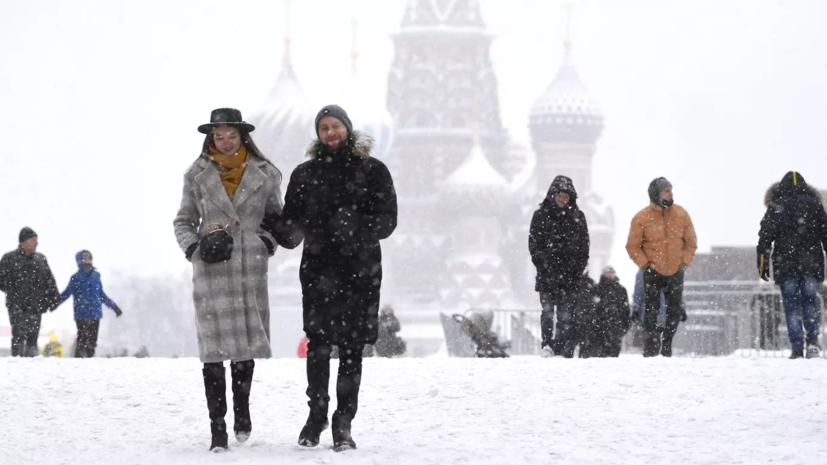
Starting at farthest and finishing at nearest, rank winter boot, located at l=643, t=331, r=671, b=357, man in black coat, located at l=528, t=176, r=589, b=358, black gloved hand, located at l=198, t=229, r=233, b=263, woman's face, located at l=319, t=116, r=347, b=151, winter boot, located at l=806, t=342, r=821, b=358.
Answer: winter boot, located at l=806, t=342, r=821, b=358 < winter boot, located at l=643, t=331, r=671, b=357 < man in black coat, located at l=528, t=176, r=589, b=358 < woman's face, located at l=319, t=116, r=347, b=151 < black gloved hand, located at l=198, t=229, r=233, b=263

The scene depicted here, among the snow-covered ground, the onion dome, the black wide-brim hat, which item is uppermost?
the onion dome

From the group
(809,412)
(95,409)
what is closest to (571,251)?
(809,412)

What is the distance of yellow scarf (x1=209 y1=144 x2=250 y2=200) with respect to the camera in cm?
593

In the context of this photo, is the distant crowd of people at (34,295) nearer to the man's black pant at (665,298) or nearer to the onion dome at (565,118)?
the man's black pant at (665,298)

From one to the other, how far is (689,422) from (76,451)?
270 centimetres

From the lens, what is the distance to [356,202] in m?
5.87

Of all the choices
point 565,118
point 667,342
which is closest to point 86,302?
point 667,342

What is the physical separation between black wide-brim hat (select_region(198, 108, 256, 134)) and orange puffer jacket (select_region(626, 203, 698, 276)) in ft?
15.4

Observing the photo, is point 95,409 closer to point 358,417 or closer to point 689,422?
point 358,417

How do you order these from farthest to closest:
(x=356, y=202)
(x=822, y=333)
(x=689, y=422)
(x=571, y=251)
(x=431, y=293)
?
1. (x=431, y=293)
2. (x=822, y=333)
3. (x=571, y=251)
4. (x=689, y=422)
5. (x=356, y=202)

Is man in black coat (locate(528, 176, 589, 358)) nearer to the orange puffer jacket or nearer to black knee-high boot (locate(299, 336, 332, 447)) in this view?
the orange puffer jacket

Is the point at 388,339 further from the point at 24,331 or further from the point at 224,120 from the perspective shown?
the point at 224,120

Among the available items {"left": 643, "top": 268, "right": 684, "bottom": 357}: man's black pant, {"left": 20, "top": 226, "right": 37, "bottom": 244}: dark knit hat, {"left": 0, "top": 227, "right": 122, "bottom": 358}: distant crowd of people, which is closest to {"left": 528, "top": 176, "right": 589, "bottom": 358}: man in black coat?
{"left": 643, "top": 268, "right": 684, "bottom": 357}: man's black pant

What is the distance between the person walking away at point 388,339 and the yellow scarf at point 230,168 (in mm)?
8130
